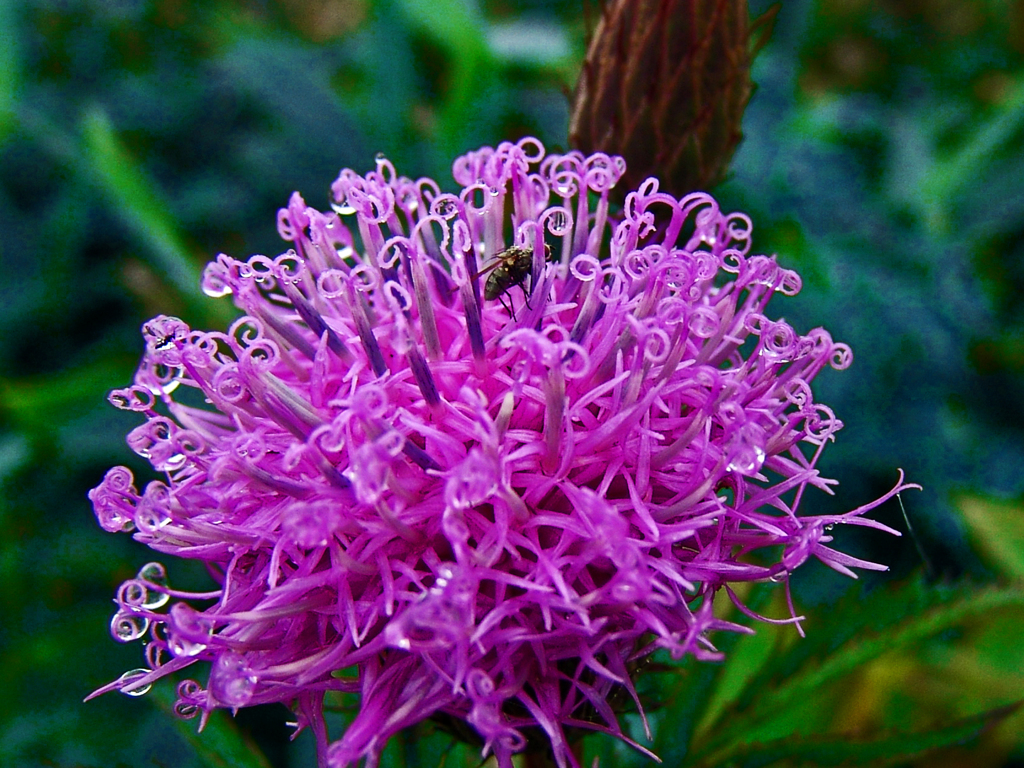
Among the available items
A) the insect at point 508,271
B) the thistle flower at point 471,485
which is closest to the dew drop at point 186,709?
the thistle flower at point 471,485

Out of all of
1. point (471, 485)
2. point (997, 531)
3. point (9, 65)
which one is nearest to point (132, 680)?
point (471, 485)

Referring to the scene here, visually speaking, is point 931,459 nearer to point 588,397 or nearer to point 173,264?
point 588,397

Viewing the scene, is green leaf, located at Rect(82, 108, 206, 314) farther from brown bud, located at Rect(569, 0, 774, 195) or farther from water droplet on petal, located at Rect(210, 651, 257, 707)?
water droplet on petal, located at Rect(210, 651, 257, 707)

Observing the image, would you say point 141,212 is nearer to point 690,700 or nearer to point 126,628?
point 126,628

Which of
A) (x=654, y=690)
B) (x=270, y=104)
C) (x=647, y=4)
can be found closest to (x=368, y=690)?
(x=654, y=690)

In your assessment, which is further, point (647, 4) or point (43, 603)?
point (43, 603)

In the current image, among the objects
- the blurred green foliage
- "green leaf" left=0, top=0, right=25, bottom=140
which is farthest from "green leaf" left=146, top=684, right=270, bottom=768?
"green leaf" left=0, top=0, right=25, bottom=140
